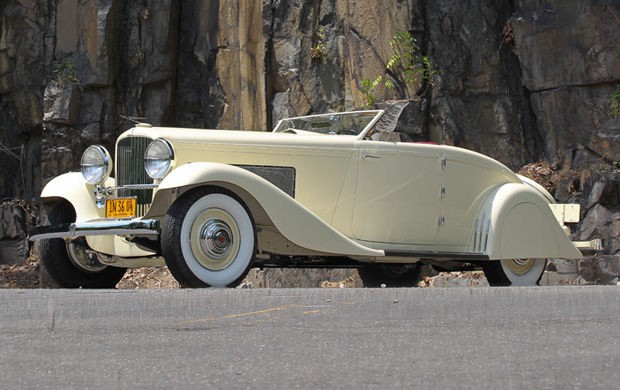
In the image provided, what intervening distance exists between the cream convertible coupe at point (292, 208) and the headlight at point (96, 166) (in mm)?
10

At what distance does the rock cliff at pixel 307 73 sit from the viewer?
14.8m

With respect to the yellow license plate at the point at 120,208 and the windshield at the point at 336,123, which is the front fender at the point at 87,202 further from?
the windshield at the point at 336,123

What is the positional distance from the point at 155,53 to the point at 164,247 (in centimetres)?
1259

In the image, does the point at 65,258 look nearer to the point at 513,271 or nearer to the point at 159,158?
the point at 159,158

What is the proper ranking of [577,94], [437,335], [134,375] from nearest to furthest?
[134,375], [437,335], [577,94]

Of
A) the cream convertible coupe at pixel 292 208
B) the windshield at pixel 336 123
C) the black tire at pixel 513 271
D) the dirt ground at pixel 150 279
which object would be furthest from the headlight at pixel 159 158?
the dirt ground at pixel 150 279

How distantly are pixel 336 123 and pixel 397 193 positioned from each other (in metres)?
0.83

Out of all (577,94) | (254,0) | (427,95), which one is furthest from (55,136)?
(577,94)

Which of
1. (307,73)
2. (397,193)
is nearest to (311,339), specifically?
(397,193)

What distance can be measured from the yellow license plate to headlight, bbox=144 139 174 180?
29cm

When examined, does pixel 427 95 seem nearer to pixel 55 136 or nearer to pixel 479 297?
pixel 55 136

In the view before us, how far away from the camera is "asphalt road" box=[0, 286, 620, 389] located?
3.32 meters

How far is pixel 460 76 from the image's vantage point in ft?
50.8

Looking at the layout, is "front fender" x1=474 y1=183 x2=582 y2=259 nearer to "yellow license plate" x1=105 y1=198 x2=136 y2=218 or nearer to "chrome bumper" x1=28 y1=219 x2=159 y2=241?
"yellow license plate" x1=105 y1=198 x2=136 y2=218
